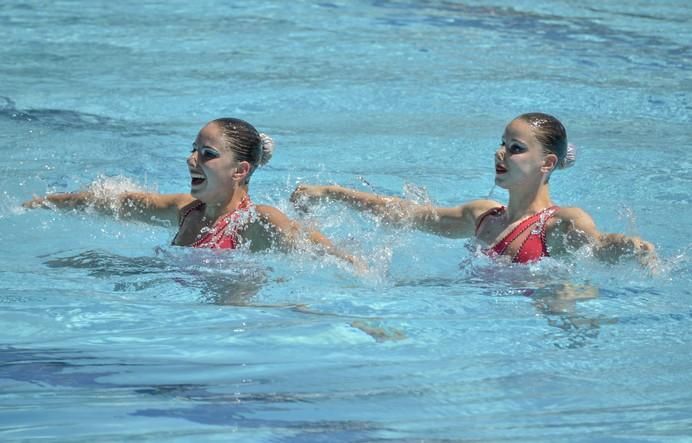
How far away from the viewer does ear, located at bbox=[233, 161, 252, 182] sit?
5453mm

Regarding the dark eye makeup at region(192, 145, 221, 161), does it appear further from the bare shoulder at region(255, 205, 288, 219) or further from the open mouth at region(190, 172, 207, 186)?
the bare shoulder at region(255, 205, 288, 219)

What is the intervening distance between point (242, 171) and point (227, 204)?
18 centimetres

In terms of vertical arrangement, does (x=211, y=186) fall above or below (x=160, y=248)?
above

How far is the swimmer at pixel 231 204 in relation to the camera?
17.3 ft

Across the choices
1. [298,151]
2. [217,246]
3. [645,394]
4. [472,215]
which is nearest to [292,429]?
[645,394]

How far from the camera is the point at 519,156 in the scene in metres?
5.45

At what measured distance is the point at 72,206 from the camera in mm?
5891

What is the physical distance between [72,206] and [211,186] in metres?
0.92

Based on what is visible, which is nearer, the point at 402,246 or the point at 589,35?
the point at 402,246

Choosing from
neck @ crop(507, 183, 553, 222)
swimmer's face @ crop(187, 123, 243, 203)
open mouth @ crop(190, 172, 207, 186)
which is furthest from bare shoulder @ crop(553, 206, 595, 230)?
open mouth @ crop(190, 172, 207, 186)

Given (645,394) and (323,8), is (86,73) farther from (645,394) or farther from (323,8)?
(645,394)

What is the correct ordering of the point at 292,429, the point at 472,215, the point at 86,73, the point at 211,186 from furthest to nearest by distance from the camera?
the point at 86,73, the point at 472,215, the point at 211,186, the point at 292,429

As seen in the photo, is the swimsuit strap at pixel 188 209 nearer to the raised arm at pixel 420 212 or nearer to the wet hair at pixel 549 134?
the raised arm at pixel 420 212

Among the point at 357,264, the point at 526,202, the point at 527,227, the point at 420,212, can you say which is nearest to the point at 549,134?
the point at 526,202
